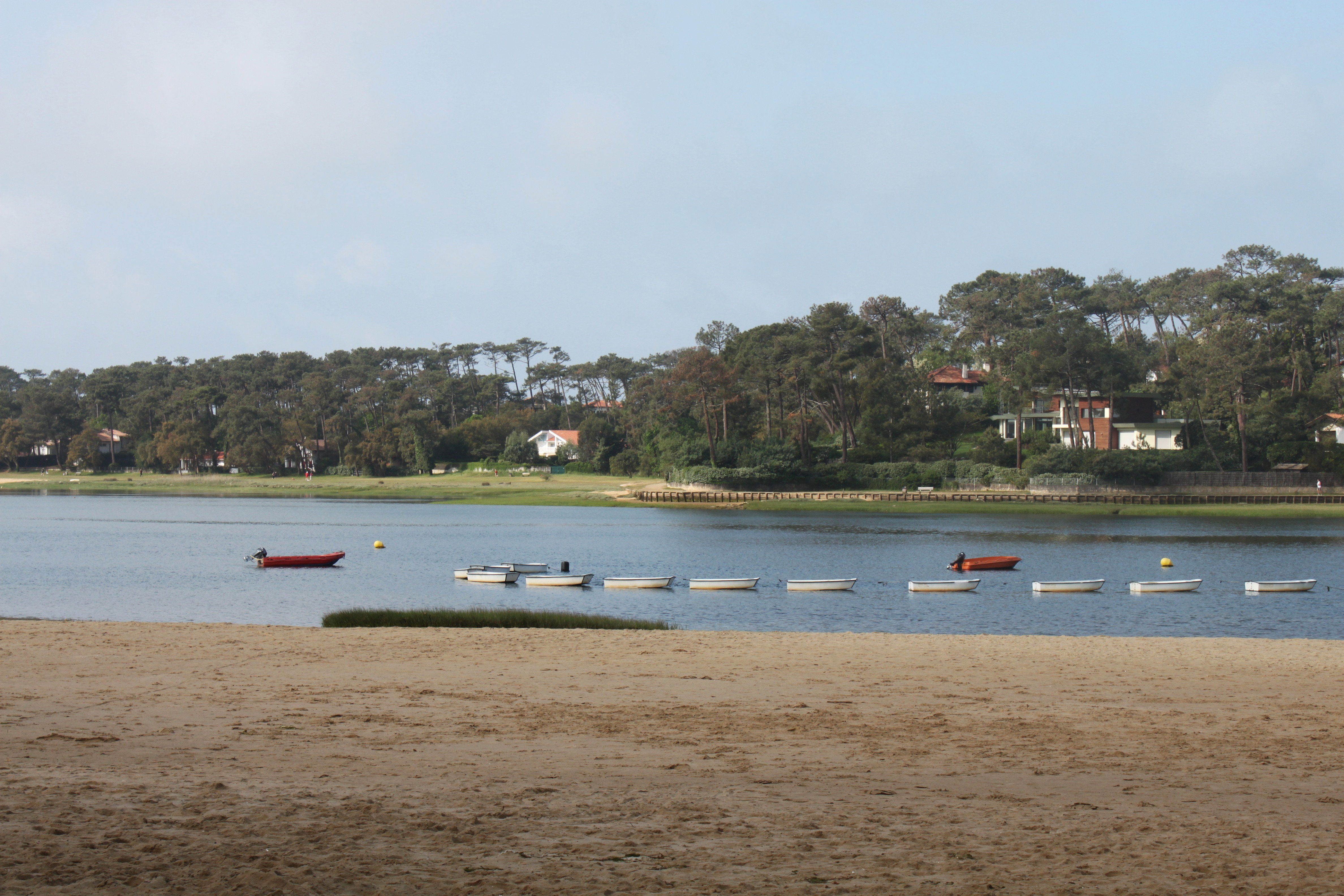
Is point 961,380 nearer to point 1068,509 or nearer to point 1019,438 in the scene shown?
point 1019,438

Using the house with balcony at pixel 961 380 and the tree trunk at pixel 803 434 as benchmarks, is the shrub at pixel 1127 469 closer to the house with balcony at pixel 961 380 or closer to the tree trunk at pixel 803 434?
the tree trunk at pixel 803 434

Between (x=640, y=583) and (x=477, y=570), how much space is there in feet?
23.0

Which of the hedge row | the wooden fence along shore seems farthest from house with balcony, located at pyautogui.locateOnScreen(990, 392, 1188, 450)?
the wooden fence along shore

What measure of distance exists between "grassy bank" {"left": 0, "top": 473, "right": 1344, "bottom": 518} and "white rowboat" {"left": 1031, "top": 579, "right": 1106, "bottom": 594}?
150 feet

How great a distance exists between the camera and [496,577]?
4209 cm

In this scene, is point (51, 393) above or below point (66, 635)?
above

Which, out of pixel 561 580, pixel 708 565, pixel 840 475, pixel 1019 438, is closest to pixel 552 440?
pixel 840 475

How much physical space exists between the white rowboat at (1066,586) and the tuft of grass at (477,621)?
57.9ft

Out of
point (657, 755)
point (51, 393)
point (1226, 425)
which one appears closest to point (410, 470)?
point (51, 393)

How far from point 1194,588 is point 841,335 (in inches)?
2610

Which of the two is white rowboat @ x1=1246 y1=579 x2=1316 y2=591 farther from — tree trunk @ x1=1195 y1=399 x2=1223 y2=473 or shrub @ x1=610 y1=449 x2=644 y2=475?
A: shrub @ x1=610 y1=449 x2=644 y2=475

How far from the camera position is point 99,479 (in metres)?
149

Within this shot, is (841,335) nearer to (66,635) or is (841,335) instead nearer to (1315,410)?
(1315,410)

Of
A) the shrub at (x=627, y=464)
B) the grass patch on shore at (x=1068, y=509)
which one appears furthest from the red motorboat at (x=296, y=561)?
the shrub at (x=627, y=464)
